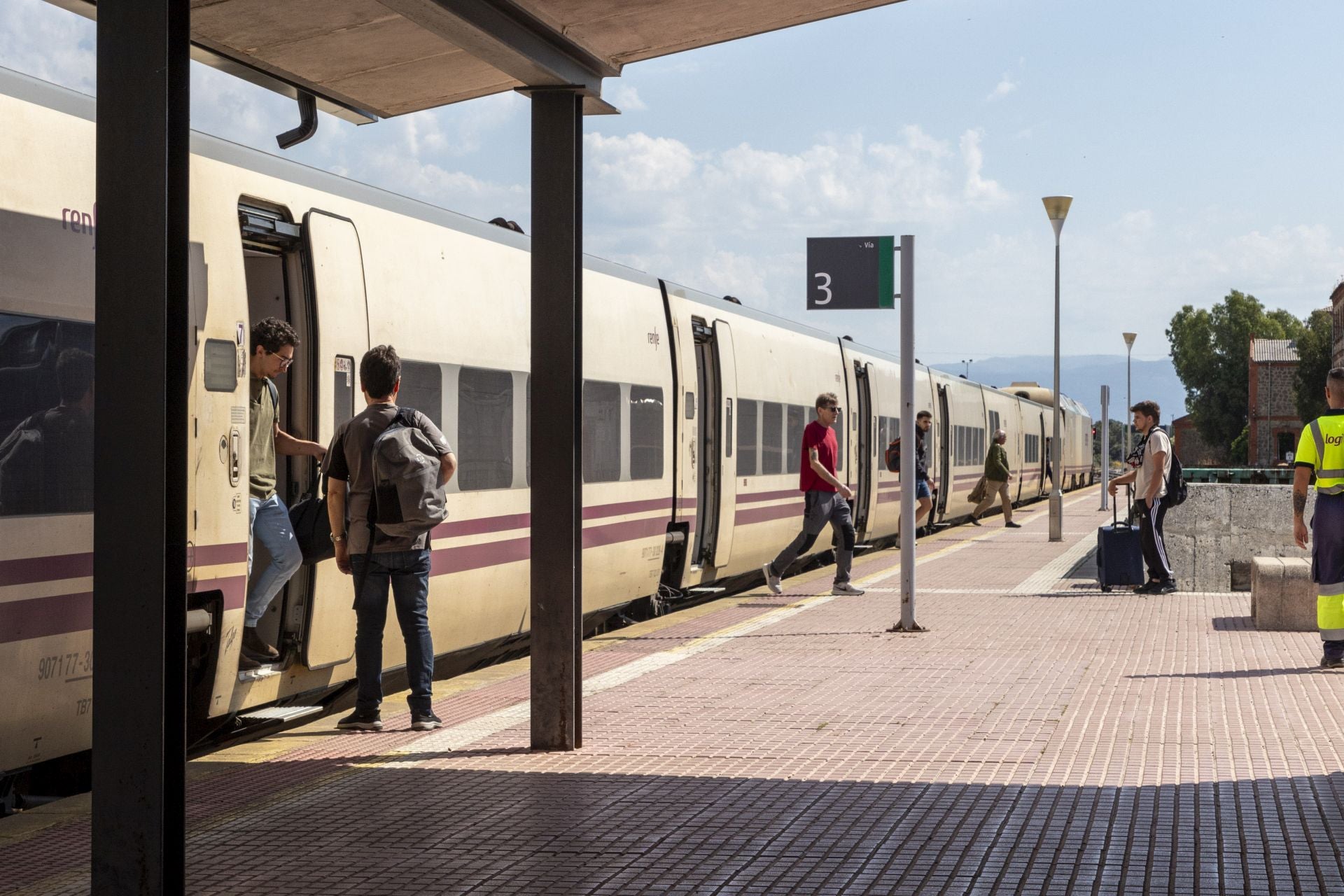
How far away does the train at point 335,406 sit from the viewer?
645 cm

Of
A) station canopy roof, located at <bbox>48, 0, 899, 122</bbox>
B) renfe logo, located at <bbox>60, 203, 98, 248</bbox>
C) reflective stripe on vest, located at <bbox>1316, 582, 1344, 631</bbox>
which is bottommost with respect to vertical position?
reflective stripe on vest, located at <bbox>1316, 582, 1344, 631</bbox>

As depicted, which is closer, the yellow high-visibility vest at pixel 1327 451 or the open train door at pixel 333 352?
the open train door at pixel 333 352

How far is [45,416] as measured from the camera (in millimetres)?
6492

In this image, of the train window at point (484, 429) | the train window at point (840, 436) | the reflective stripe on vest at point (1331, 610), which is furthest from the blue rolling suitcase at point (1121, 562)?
the train window at point (484, 429)

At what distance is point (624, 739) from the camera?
7.88 metres

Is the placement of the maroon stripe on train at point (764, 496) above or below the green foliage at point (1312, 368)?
below

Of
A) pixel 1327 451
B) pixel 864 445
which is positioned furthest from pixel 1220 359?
pixel 1327 451

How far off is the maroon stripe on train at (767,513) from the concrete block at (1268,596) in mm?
5497

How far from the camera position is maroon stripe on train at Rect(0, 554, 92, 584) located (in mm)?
6238

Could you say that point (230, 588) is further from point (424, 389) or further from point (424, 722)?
point (424, 389)

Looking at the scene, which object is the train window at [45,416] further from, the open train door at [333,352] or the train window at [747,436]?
the train window at [747,436]

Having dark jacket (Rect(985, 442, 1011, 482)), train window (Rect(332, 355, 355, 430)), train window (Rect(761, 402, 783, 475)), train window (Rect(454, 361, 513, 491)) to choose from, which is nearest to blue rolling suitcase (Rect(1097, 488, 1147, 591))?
train window (Rect(761, 402, 783, 475))

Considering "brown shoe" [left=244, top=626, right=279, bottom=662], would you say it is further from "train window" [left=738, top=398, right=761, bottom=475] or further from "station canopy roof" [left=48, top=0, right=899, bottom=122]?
"train window" [left=738, top=398, right=761, bottom=475]

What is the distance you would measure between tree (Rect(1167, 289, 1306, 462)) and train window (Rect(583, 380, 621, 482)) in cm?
11995
